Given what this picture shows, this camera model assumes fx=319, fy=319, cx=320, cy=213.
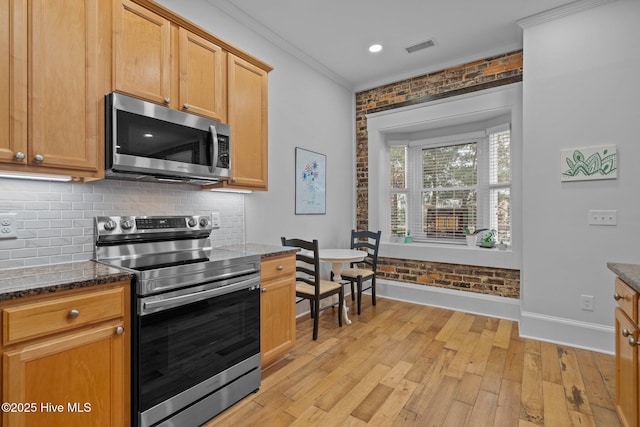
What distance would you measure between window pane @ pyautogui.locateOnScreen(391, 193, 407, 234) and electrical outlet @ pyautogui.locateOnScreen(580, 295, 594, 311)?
7.28 ft

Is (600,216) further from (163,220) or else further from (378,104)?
(163,220)

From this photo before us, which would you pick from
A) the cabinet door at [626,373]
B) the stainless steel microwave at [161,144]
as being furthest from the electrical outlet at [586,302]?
the stainless steel microwave at [161,144]

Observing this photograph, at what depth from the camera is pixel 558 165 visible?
2967mm

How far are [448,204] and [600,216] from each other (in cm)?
179

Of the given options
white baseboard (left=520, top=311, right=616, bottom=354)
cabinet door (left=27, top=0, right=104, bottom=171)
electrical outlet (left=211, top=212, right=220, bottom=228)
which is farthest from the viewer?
white baseboard (left=520, top=311, right=616, bottom=354)

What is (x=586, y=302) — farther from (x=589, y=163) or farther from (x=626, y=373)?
(x=626, y=373)

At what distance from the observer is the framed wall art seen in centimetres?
368

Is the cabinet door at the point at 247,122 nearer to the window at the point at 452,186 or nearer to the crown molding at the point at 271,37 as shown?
the crown molding at the point at 271,37

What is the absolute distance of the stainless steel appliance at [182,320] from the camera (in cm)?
158

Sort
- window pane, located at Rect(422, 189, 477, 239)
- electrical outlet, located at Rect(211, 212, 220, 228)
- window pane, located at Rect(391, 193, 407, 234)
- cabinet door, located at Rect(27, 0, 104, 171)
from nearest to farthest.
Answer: cabinet door, located at Rect(27, 0, 104, 171) → electrical outlet, located at Rect(211, 212, 220, 228) → window pane, located at Rect(422, 189, 477, 239) → window pane, located at Rect(391, 193, 407, 234)

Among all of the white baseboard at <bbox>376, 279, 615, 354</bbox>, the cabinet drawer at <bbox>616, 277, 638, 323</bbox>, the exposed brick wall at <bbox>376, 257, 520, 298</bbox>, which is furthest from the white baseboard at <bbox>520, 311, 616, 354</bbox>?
the cabinet drawer at <bbox>616, 277, 638, 323</bbox>

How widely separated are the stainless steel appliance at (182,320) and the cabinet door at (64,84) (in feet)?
1.70

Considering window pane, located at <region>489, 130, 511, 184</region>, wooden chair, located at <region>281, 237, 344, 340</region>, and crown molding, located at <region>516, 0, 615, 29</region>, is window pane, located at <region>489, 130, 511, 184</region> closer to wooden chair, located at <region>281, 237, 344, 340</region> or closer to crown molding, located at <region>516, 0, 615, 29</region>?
crown molding, located at <region>516, 0, 615, 29</region>

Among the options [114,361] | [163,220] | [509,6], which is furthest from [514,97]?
[114,361]
